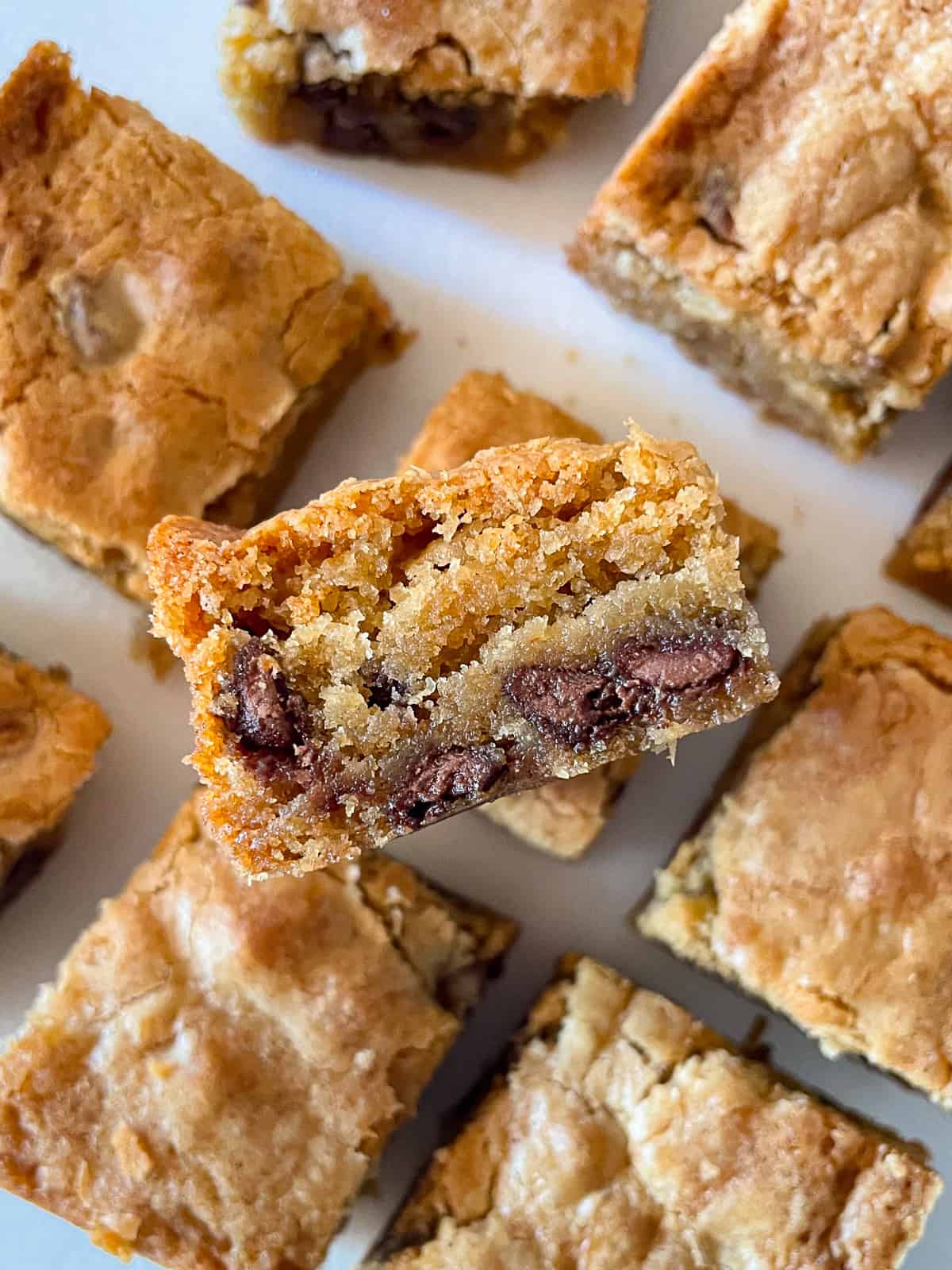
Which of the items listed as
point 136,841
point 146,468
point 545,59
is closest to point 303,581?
point 146,468

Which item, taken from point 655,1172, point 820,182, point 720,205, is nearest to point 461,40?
point 720,205

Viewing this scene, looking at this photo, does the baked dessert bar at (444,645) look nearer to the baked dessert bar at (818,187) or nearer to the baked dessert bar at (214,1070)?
the baked dessert bar at (214,1070)

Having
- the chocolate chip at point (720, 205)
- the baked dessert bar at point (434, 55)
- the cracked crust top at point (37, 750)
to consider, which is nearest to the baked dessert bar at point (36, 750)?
the cracked crust top at point (37, 750)

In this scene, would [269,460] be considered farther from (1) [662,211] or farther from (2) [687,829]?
(2) [687,829]

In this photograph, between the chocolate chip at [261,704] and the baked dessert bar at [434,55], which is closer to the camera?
the chocolate chip at [261,704]

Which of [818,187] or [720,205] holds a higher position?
[818,187]

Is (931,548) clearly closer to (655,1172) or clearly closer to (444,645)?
(444,645)
